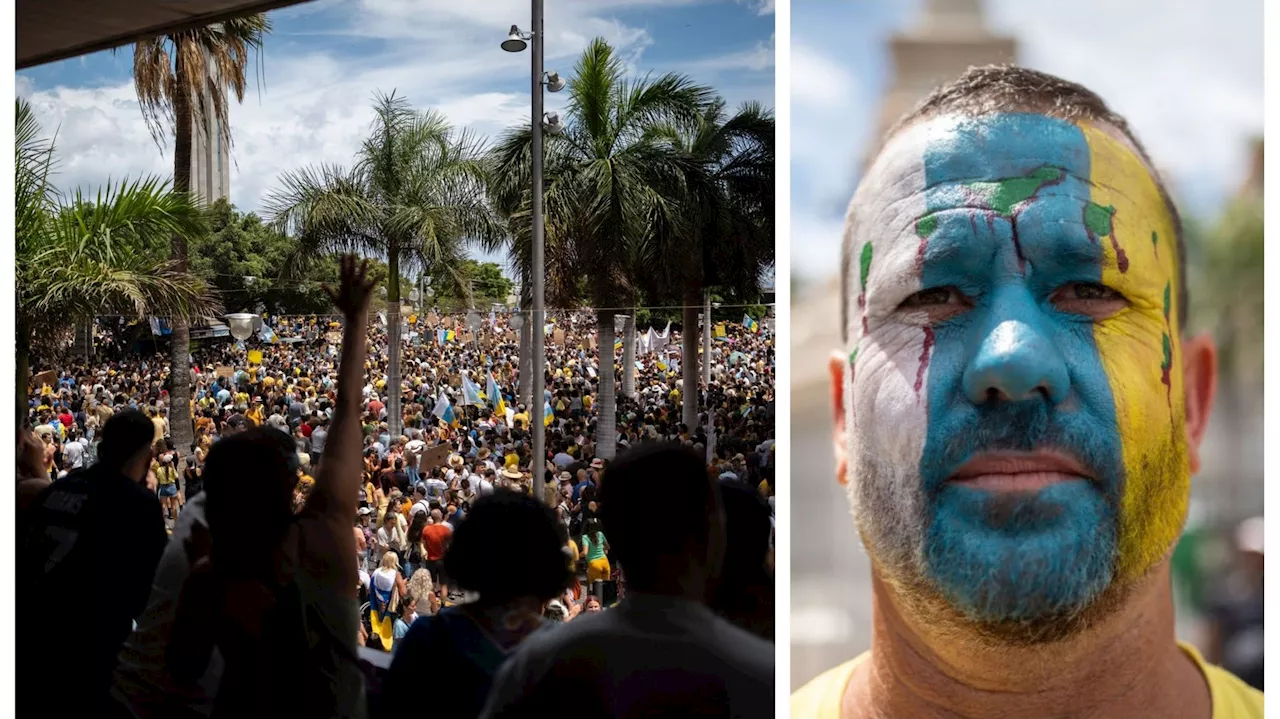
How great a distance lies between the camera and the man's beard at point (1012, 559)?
7.91 feet

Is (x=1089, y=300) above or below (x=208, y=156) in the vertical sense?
below

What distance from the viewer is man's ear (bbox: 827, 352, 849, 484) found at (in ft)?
8.51

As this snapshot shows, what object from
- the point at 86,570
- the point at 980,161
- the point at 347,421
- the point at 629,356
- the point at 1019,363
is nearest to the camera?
the point at 1019,363

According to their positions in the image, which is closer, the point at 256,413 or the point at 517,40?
the point at 517,40

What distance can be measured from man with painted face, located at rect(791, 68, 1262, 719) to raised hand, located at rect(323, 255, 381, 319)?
1.44 meters

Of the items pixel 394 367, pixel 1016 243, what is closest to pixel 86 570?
pixel 394 367

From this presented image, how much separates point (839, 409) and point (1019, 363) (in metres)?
0.46

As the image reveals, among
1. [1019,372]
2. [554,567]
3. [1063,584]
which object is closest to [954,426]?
[1019,372]

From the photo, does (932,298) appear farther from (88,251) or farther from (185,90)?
(88,251)

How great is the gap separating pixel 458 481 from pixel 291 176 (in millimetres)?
1050

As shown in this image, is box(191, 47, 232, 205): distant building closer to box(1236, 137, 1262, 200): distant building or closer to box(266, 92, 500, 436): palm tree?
box(266, 92, 500, 436): palm tree

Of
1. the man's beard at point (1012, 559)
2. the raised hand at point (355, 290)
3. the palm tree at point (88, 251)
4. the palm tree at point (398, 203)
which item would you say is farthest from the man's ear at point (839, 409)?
the palm tree at point (88, 251)

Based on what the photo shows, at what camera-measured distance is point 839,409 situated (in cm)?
260

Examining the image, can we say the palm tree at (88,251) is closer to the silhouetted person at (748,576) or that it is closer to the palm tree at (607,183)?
the palm tree at (607,183)
